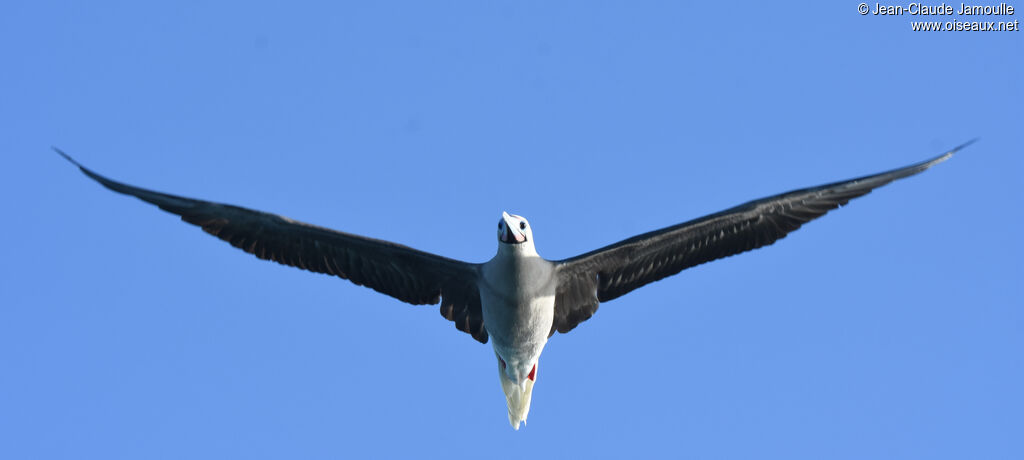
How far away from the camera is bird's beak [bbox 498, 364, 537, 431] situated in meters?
18.6

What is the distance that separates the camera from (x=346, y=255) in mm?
18047

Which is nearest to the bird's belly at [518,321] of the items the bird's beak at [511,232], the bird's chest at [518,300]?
the bird's chest at [518,300]

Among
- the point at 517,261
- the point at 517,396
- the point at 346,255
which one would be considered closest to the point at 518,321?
the point at 517,261

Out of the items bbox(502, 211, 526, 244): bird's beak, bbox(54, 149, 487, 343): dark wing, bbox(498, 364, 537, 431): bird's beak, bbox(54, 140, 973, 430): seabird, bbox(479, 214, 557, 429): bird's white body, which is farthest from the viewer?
bbox(498, 364, 537, 431): bird's beak

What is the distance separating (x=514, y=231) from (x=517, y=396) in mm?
3055

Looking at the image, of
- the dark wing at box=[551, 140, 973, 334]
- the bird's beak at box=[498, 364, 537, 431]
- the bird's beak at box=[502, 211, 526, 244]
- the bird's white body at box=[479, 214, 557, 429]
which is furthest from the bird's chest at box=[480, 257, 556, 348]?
the bird's beak at box=[498, 364, 537, 431]

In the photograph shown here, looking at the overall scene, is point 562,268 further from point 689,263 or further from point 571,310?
point 689,263

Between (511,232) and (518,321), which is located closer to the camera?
(511,232)

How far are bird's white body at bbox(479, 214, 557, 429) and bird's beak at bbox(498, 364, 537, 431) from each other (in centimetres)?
33

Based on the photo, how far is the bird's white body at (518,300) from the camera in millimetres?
17031

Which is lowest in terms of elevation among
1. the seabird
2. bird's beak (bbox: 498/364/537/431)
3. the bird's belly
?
bird's beak (bbox: 498/364/537/431)

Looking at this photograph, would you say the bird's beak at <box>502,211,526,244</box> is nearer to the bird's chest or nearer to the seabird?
the seabird

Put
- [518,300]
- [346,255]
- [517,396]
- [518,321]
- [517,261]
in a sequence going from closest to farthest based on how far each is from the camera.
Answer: [517,261] → [518,300] → [518,321] → [346,255] → [517,396]

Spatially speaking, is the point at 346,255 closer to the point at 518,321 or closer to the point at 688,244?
the point at 518,321
